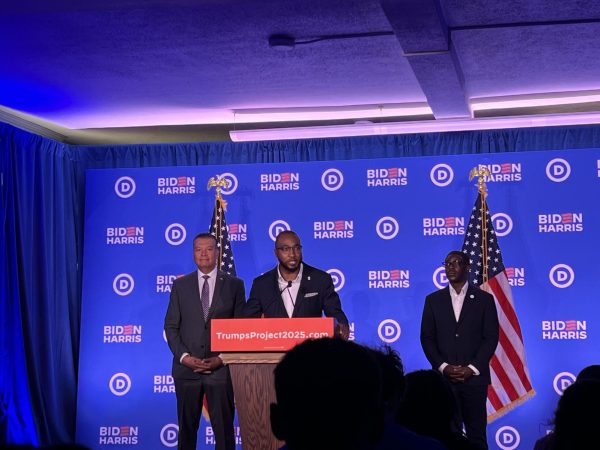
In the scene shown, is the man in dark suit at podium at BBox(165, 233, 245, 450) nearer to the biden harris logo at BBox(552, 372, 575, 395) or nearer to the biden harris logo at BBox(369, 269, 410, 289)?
the biden harris logo at BBox(369, 269, 410, 289)

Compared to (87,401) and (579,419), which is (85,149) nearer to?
(87,401)

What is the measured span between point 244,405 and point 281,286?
1.35 m

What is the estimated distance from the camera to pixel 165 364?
8.94 metres

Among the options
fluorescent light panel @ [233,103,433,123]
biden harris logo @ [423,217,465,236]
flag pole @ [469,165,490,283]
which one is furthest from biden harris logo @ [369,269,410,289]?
fluorescent light panel @ [233,103,433,123]

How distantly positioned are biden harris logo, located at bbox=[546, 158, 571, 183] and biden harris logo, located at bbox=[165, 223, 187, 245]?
3.70 m

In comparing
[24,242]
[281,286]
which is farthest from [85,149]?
[281,286]

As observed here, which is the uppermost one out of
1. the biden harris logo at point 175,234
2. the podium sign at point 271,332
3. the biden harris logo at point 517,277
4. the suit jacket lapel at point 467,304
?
the biden harris logo at point 175,234

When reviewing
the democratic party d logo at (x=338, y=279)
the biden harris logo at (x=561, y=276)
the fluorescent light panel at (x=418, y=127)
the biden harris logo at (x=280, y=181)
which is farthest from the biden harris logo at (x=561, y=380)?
the biden harris logo at (x=280, y=181)

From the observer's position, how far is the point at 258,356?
5.19 metres

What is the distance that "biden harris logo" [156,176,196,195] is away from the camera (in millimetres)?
9203

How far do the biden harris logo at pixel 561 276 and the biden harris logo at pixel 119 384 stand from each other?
14.2 feet

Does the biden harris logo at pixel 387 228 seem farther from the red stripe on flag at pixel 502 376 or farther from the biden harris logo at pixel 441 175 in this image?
the red stripe on flag at pixel 502 376

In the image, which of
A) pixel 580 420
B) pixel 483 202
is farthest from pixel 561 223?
pixel 580 420

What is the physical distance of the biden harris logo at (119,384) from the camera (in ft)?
29.5
